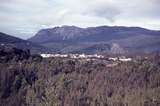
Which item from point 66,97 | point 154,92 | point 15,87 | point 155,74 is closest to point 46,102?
point 66,97

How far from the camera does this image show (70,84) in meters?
85.8

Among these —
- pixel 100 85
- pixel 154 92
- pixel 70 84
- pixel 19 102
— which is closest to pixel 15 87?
pixel 19 102

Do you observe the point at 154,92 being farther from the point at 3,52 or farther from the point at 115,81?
the point at 3,52

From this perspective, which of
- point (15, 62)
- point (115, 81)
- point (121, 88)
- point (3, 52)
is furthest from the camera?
point (3, 52)

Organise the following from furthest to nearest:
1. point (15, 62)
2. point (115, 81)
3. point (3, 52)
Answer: point (3, 52)
point (15, 62)
point (115, 81)

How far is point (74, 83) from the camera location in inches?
3383

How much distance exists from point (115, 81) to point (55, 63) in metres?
21.3

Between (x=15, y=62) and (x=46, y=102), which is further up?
(x=15, y=62)

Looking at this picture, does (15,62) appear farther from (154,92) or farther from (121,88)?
(154,92)

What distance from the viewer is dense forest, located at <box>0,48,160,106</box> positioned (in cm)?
7731

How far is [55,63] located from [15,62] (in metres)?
11.4

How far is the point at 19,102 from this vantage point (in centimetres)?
7881

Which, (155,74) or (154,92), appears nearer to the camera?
(154,92)

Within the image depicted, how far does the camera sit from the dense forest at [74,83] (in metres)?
77.3
